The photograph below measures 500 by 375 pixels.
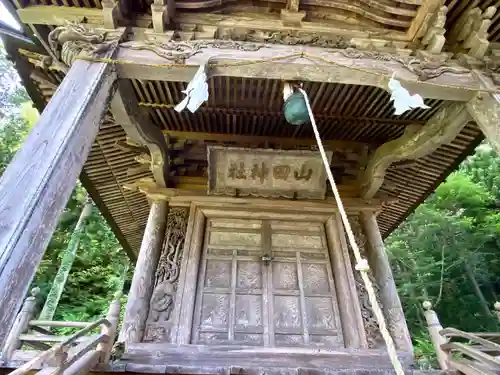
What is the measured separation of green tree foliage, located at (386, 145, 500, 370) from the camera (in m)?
16.1

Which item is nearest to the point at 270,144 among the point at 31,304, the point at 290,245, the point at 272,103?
the point at 272,103

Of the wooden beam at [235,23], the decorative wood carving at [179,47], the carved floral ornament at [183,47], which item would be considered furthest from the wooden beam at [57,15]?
the decorative wood carving at [179,47]

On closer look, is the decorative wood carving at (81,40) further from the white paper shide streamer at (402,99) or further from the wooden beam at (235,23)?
the white paper shide streamer at (402,99)

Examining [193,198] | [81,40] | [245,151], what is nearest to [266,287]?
[193,198]

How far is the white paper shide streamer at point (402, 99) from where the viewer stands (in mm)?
3941

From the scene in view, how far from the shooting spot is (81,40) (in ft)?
13.8

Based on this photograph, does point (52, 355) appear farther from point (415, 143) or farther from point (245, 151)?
point (415, 143)

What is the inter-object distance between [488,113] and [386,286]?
2.92 metres

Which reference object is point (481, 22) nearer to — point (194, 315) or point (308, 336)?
point (308, 336)

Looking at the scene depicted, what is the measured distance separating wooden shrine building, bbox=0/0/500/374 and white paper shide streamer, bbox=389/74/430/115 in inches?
13.8

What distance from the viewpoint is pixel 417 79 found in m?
4.39

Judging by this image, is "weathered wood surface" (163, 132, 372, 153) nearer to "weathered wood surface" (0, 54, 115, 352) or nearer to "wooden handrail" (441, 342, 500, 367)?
"weathered wood surface" (0, 54, 115, 352)

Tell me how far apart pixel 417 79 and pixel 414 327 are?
1622cm

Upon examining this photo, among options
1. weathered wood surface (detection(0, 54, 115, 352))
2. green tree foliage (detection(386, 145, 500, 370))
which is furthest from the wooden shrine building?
green tree foliage (detection(386, 145, 500, 370))
